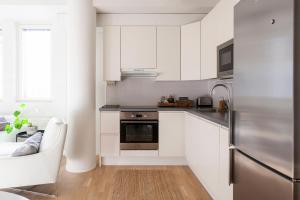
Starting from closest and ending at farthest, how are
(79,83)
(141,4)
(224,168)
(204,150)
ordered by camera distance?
1. (224,168)
2. (204,150)
3. (79,83)
4. (141,4)

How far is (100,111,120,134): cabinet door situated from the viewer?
321cm

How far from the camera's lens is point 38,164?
212 cm

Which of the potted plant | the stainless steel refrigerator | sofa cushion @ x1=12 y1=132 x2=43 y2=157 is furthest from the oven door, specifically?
the stainless steel refrigerator

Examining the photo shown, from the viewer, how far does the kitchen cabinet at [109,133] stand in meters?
3.21

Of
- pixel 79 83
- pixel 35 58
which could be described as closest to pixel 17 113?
pixel 35 58

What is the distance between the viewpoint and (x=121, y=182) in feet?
8.80

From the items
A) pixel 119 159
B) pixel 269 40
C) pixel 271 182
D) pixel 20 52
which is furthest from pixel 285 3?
pixel 20 52

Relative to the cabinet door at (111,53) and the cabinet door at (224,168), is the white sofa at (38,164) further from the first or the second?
the cabinet door at (224,168)

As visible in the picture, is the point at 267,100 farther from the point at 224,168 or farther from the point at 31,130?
the point at 31,130

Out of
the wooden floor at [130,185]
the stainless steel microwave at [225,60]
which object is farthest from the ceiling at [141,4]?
the wooden floor at [130,185]

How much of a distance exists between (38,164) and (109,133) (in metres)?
1.23

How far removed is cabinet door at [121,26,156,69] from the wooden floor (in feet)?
5.43

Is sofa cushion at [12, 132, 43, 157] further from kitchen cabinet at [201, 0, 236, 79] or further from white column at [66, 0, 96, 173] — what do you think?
kitchen cabinet at [201, 0, 236, 79]

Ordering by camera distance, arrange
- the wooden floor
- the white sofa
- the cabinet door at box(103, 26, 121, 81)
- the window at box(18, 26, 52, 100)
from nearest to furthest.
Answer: the white sofa → the wooden floor → the cabinet door at box(103, 26, 121, 81) → the window at box(18, 26, 52, 100)
